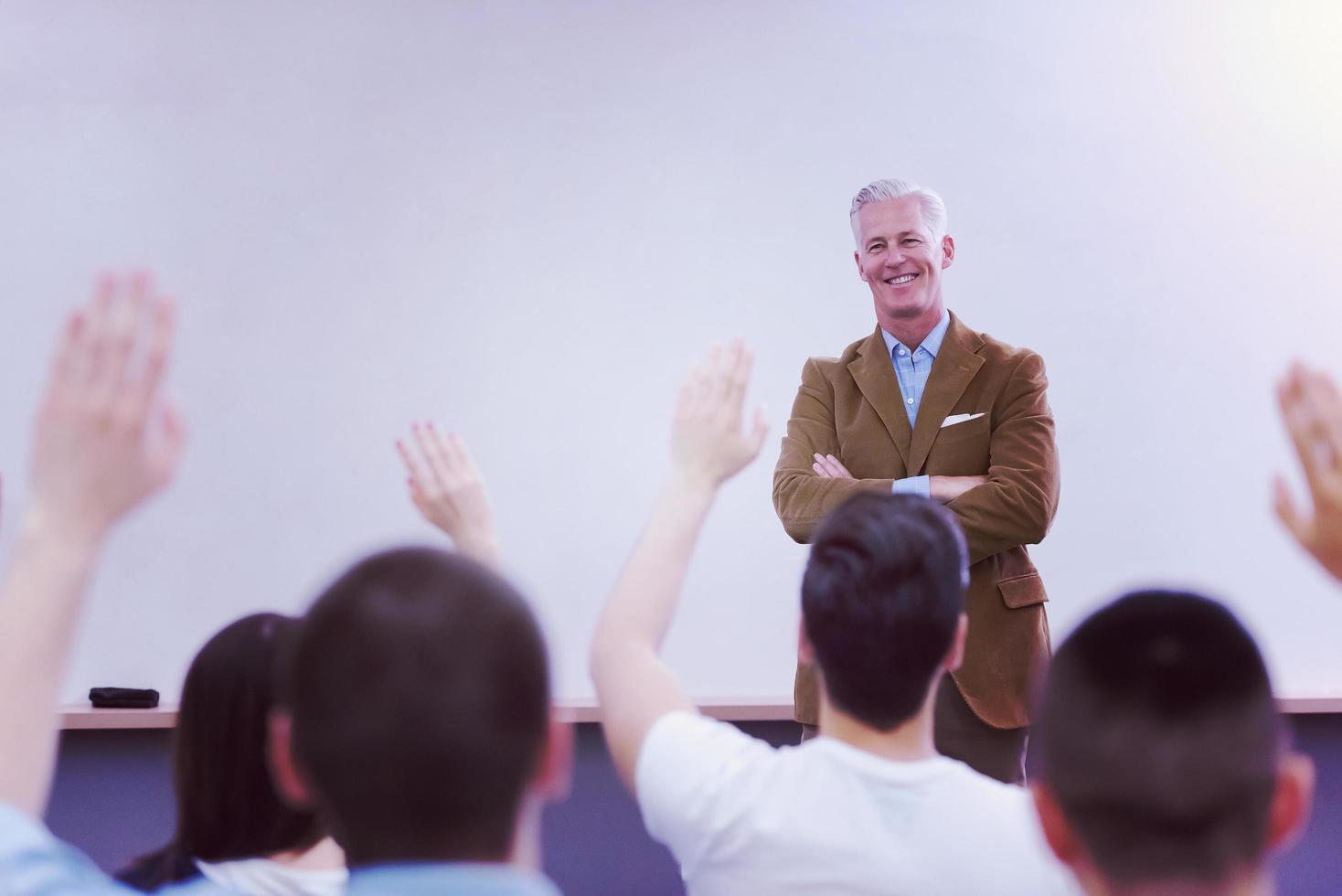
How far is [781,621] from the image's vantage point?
3381 millimetres

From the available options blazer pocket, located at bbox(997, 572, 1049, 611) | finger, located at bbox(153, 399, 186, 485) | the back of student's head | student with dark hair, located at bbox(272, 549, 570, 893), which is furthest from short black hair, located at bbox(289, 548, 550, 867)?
blazer pocket, located at bbox(997, 572, 1049, 611)

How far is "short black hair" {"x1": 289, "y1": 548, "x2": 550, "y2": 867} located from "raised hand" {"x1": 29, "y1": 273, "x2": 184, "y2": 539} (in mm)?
149

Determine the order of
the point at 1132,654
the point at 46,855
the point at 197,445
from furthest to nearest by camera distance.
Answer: the point at 197,445, the point at 1132,654, the point at 46,855

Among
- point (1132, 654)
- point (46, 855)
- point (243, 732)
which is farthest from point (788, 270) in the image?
point (46, 855)

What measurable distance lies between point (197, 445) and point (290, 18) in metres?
1.24

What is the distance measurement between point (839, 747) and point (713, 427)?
0.37 meters

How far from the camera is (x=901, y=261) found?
273cm

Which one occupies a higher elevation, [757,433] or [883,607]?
[757,433]

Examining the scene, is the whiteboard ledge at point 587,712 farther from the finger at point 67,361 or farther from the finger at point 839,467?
the finger at point 67,361

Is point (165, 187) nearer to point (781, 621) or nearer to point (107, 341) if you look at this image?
point (781, 621)

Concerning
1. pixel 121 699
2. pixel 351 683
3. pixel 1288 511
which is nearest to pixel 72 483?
pixel 351 683

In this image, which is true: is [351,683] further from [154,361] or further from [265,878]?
[265,878]

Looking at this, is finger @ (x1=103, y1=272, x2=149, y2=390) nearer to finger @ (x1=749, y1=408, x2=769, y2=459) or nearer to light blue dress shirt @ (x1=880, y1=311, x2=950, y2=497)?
finger @ (x1=749, y1=408, x2=769, y2=459)

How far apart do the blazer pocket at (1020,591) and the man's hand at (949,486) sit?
0.21m
